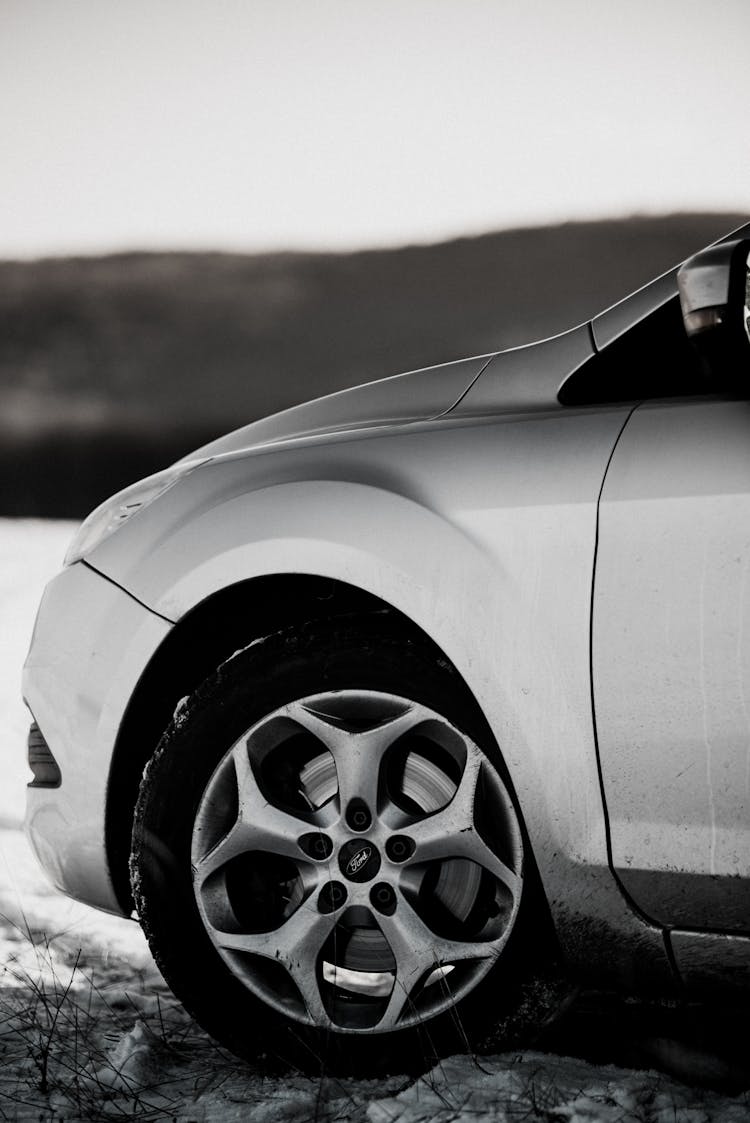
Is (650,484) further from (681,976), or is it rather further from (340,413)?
(340,413)

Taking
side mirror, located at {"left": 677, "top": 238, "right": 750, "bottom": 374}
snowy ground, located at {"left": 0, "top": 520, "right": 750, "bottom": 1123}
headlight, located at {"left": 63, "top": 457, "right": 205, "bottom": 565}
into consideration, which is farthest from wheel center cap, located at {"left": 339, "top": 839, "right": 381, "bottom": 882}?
side mirror, located at {"left": 677, "top": 238, "right": 750, "bottom": 374}

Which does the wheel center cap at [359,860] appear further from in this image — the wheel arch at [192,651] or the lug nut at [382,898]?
Answer: the wheel arch at [192,651]

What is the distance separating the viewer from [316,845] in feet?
6.11

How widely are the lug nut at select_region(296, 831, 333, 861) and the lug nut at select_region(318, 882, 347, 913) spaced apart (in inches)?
1.9

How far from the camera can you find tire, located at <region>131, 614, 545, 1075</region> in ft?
5.94

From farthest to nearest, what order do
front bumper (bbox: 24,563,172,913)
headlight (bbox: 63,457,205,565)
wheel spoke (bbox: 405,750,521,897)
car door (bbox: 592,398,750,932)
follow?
headlight (bbox: 63,457,205,565)
front bumper (bbox: 24,563,172,913)
wheel spoke (bbox: 405,750,521,897)
car door (bbox: 592,398,750,932)

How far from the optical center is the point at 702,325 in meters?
1.62

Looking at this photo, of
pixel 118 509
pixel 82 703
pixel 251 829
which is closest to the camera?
pixel 251 829

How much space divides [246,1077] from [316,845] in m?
0.46

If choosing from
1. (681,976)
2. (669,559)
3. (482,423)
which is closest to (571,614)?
(669,559)

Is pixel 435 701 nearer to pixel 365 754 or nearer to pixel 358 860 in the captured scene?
pixel 365 754

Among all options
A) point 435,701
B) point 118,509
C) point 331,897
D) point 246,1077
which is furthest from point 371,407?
point 246,1077

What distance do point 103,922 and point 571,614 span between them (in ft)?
6.68

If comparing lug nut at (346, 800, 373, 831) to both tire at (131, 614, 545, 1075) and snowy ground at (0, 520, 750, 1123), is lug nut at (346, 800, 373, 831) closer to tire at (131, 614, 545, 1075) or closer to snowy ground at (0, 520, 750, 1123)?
tire at (131, 614, 545, 1075)
